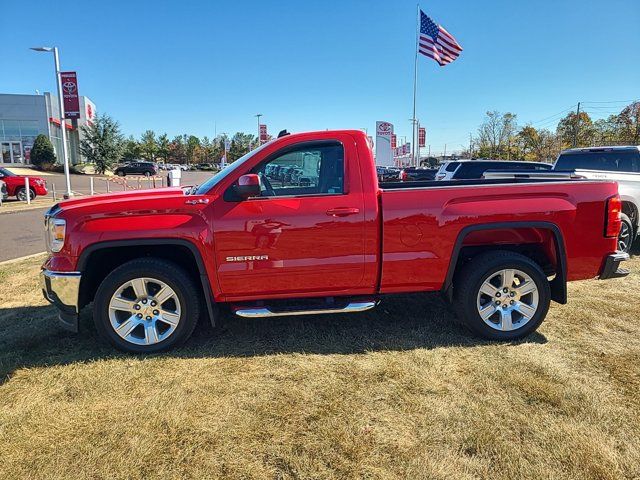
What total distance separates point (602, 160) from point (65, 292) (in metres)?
9.23

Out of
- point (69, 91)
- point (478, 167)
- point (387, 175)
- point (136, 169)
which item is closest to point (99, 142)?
point (136, 169)

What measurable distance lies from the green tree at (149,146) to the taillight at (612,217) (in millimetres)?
83226

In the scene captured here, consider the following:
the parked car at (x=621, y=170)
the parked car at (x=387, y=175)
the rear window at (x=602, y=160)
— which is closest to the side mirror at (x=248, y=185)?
the parked car at (x=621, y=170)

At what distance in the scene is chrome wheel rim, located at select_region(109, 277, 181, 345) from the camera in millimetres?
3709

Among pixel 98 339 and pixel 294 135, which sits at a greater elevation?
pixel 294 135

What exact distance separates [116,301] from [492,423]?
3133 millimetres

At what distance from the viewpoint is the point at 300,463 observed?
240 centimetres

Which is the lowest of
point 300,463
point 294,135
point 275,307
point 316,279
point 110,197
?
point 300,463

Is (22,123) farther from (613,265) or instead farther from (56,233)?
(613,265)

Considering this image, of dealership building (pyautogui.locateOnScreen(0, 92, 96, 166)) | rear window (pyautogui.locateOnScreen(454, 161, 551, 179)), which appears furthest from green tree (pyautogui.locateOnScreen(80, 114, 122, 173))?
rear window (pyautogui.locateOnScreen(454, 161, 551, 179))

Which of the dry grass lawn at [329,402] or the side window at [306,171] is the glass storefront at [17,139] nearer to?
the dry grass lawn at [329,402]

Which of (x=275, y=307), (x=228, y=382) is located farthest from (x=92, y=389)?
(x=275, y=307)

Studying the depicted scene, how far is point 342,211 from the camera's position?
365 centimetres

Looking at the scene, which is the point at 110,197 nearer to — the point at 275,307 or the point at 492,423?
the point at 275,307
